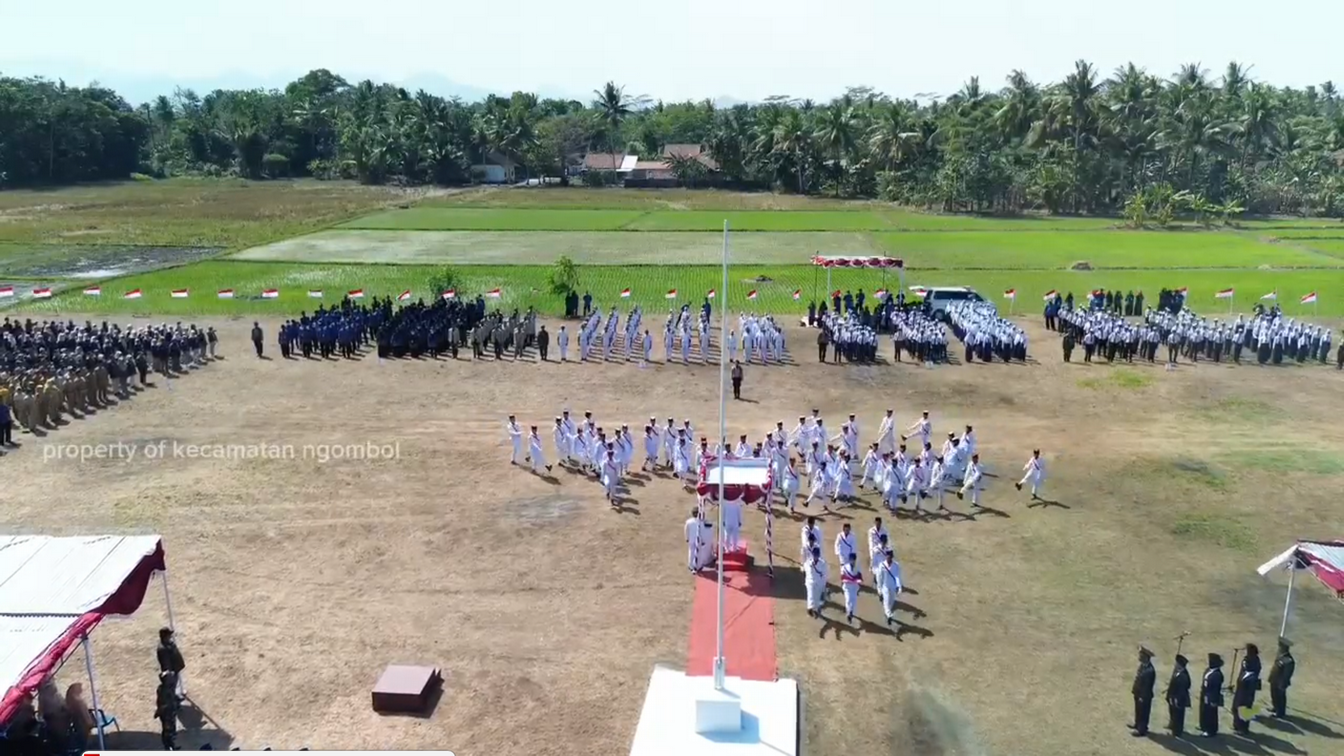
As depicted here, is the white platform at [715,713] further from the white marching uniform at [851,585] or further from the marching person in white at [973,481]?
the marching person in white at [973,481]

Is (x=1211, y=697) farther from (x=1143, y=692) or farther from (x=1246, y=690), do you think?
(x=1143, y=692)

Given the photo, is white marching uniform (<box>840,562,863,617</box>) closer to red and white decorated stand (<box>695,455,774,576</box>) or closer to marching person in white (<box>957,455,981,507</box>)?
red and white decorated stand (<box>695,455,774,576</box>)

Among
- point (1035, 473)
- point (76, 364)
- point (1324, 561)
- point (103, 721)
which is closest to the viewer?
point (103, 721)

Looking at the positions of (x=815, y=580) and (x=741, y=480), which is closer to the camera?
(x=741, y=480)

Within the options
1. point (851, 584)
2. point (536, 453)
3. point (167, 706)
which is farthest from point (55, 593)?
point (536, 453)

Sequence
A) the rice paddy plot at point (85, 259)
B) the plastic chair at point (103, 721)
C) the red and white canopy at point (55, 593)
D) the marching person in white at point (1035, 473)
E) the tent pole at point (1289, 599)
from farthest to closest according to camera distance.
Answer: the rice paddy plot at point (85, 259) → the marching person in white at point (1035, 473) → the tent pole at point (1289, 599) → the plastic chair at point (103, 721) → the red and white canopy at point (55, 593)

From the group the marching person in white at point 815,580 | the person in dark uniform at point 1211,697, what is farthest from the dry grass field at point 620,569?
the marching person in white at point 815,580
